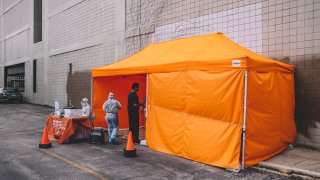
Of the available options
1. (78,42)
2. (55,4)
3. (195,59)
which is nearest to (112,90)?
(195,59)

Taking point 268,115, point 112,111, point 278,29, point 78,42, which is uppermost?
point 78,42

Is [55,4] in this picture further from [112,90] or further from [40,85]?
[112,90]

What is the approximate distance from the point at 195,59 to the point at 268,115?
243cm

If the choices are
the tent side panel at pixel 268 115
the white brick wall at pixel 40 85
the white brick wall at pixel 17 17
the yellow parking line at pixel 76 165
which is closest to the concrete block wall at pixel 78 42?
the white brick wall at pixel 40 85

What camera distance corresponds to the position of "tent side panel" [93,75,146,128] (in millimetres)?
13531

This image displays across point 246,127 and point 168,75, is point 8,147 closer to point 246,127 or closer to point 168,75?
point 168,75

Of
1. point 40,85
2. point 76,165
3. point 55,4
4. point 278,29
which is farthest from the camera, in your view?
point 40,85

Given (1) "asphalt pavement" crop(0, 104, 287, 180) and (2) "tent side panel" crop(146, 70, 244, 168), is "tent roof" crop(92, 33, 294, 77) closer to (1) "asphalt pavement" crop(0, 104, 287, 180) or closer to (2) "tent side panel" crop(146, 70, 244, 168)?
(2) "tent side panel" crop(146, 70, 244, 168)

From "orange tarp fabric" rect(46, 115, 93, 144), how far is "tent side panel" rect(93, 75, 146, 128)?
1.89m

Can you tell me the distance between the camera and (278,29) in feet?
34.7

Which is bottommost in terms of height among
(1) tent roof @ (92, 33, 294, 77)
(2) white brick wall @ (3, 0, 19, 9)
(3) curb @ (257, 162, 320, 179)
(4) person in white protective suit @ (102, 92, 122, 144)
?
(3) curb @ (257, 162, 320, 179)

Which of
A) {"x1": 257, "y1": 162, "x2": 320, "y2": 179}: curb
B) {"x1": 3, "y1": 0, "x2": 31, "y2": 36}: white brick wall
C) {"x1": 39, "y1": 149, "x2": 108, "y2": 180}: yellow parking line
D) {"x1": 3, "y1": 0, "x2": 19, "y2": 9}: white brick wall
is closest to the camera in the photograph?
{"x1": 257, "y1": 162, "x2": 320, "y2": 179}: curb

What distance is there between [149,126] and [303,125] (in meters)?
4.65

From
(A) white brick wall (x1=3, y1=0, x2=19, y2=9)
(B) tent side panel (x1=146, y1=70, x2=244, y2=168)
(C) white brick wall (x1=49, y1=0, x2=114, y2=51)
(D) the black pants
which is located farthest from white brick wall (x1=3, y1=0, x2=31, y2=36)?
(B) tent side panel (x1=146, y1=70, x2=244, y2=168)
